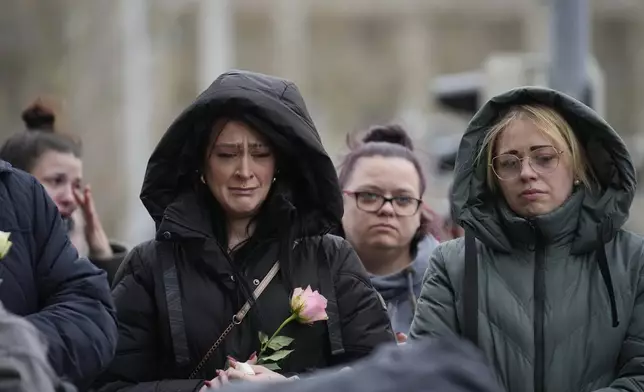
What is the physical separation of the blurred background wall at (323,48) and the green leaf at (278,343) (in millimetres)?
22874

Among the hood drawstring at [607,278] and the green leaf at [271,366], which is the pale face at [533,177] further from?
the green leaf at [271,366]

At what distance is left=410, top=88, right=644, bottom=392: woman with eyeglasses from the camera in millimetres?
4312

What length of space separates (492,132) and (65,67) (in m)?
23.8

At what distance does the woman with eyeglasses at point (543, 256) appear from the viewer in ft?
14.1

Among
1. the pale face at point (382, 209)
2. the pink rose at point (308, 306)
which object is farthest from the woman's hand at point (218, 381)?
the pale face at point (382, 209)

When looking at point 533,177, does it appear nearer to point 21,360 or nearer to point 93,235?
point 21,360

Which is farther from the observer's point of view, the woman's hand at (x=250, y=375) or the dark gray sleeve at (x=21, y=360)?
the woman's hand at (x=250, y=375)

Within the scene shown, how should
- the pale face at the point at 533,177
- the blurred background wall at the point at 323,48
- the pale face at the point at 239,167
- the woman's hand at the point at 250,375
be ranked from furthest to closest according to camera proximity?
the blurred background wall at the point at 323,48 < the pale face at the point at 239,167 < the pale face at the point at 533,177 < the woman's hand at the point at 250,375

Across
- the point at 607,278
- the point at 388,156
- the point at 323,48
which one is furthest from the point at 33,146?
the point at 323,48

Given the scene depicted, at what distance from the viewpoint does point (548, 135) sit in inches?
179

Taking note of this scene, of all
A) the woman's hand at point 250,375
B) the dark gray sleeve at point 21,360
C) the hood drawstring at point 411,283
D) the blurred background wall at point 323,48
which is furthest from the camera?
the blurred background wall at point 323,48

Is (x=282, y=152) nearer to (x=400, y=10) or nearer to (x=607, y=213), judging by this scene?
(x=607, y=213)

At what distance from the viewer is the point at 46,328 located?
12.6 feet

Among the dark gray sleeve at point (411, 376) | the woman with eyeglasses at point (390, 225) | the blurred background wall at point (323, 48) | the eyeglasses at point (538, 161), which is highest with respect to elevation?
the dark gray sleeve at point (411, 376)
